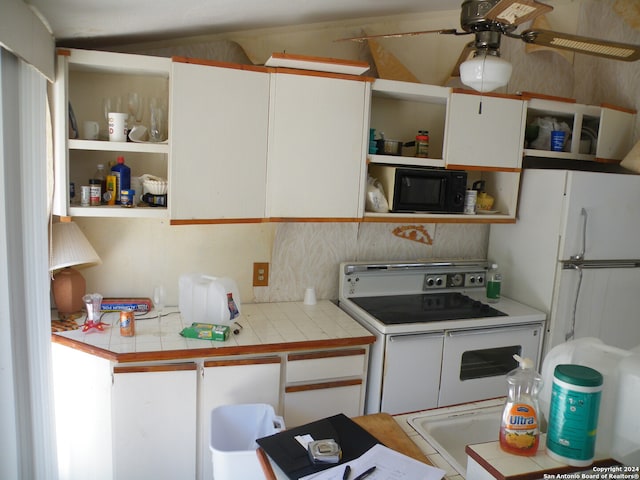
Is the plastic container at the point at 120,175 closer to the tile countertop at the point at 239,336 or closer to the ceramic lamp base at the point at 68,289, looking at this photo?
the ceramic lamp base at the point at 68,289

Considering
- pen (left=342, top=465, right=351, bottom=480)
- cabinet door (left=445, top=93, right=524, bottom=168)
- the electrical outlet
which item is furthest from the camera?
the electrical outlet

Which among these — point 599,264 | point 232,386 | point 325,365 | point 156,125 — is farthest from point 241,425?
point 599,264

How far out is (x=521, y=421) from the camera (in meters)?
1.12

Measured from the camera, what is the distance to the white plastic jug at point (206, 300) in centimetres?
238

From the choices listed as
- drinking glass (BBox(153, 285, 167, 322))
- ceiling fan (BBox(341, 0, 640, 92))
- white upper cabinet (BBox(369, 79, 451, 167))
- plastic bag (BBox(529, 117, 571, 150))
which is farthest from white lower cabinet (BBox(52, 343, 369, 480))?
plastic bag (BBox(529, 117, 571, 150))

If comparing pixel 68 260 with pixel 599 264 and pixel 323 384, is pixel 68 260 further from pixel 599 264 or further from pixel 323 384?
pixel 599 264

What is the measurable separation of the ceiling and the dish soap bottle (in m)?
1.61

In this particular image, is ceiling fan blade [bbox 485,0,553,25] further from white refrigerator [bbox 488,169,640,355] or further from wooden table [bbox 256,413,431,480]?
white refrigerator [bbox 488,169,640,355]

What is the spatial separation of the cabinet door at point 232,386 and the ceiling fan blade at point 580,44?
1.59 meters

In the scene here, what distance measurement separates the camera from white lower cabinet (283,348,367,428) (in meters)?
2.30

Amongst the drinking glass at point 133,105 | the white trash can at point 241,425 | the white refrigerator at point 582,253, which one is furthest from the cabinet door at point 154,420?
the white refrigerator at point 582,253

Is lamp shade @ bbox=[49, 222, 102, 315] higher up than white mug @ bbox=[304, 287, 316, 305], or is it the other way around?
lamp shade @ bbox=[49, 222, 102, 315]

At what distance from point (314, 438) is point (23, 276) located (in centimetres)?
119

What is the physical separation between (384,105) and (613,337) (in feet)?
6.14
